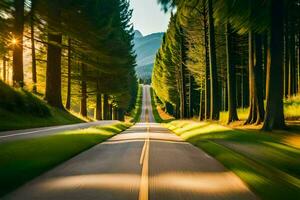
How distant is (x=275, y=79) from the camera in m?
20.0

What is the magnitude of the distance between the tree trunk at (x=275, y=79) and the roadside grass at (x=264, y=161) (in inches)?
35.4

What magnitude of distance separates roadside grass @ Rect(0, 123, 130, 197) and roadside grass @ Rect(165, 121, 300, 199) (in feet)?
16.9

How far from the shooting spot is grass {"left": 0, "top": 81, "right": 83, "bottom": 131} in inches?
981

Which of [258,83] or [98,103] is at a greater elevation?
[258,83]

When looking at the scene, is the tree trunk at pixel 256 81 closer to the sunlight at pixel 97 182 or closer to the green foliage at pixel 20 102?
the green foliage at pixel 20 102

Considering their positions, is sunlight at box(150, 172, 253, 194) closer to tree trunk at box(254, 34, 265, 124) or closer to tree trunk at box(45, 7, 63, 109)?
tree trunk at box(254, 34, 265, 124)

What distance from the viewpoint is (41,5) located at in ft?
→ 120

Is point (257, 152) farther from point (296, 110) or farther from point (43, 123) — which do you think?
point (43, 123)

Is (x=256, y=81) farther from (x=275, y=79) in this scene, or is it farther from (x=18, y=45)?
(x=18, y=45)

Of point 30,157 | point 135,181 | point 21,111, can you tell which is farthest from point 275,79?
point 21,111

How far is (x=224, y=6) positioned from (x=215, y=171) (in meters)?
15.2

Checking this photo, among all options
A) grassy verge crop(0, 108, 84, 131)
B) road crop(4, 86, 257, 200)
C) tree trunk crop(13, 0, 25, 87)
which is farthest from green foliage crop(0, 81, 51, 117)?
road crop(4, 86, 257, 200)

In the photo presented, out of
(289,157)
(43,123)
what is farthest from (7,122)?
(289,157)

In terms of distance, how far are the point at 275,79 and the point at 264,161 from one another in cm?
806
